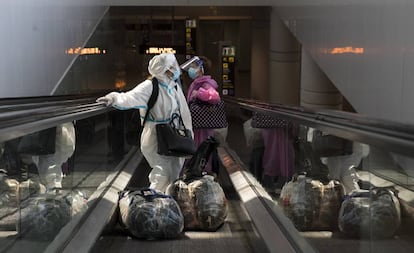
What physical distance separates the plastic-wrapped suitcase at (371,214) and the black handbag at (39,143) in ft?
5.51

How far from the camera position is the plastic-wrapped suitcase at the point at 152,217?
513cm

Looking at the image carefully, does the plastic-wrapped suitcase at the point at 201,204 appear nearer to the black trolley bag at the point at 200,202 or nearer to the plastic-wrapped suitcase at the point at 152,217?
the black trolley bag at the point at 200,202

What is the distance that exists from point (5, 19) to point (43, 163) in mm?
A: 4689

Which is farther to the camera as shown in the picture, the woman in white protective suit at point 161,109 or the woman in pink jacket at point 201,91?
the woman in pink jacket at point 201,91

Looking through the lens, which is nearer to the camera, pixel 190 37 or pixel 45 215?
pixel 45 215

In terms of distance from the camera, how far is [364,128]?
277 centimetres

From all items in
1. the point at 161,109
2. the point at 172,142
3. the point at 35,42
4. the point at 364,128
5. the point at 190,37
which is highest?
the point at 190,37

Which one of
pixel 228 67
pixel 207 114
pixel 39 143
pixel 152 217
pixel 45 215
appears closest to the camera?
pixel 39 143

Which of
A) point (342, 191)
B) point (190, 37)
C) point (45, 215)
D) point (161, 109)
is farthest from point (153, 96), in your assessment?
point (190, 37)

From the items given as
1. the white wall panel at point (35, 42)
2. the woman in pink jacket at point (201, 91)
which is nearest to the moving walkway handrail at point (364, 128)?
the woman in pink jacket at point (201, 91)

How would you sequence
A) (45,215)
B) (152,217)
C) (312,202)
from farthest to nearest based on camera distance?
(152,217)
(312,202)
(45,215)

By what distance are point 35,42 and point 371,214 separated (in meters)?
7.28

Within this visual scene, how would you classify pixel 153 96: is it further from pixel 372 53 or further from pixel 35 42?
pixel 35 42

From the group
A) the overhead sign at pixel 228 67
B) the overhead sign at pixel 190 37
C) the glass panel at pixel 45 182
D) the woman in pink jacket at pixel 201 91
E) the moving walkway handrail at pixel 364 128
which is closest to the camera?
the moving walkway handrail at pixel 364 128
